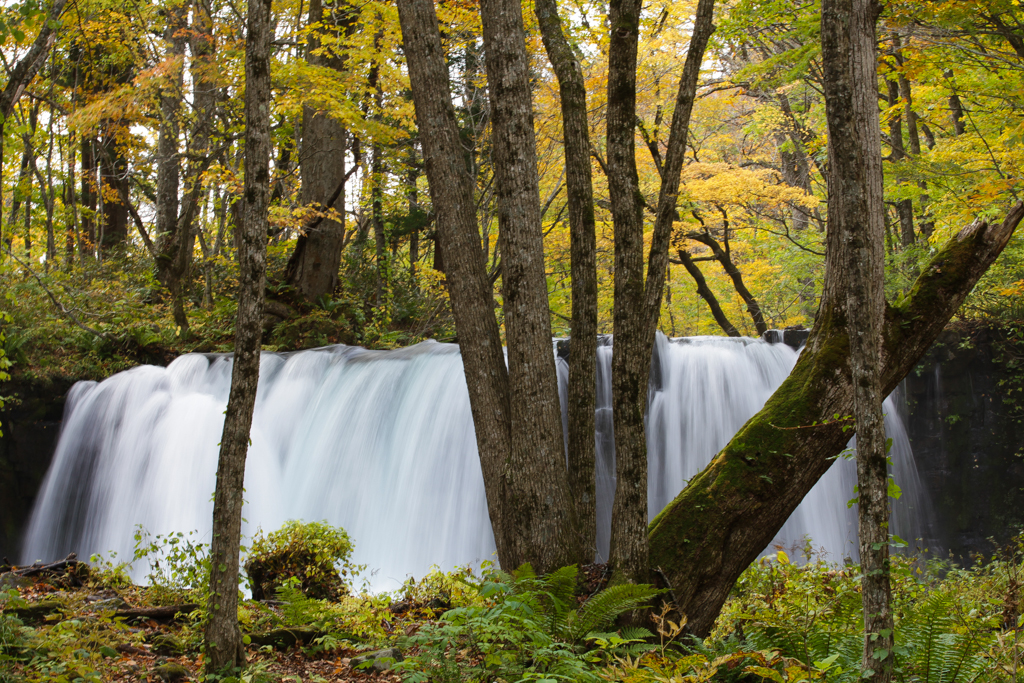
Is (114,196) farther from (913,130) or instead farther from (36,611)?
(913,130)

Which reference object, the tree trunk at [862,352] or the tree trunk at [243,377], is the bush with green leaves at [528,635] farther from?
the tree trunk at [243,377]

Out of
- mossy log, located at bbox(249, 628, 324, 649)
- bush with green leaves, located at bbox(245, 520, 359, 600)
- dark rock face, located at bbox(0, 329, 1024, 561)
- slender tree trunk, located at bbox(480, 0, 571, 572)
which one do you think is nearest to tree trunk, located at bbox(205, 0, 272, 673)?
mossy log, located at bbox(249, 628, 324, 649)

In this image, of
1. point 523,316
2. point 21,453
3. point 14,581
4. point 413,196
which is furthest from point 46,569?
point 413,196

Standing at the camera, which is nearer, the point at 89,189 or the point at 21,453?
the point at 21,453

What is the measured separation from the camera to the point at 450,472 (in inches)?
355

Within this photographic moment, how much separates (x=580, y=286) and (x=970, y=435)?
31.7ft

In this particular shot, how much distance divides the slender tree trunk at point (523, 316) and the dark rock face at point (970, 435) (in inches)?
372

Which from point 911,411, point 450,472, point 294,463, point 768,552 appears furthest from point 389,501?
point 911,411

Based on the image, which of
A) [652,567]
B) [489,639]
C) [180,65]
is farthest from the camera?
[180,65]

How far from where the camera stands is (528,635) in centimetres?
315

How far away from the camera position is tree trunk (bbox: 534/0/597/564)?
447cm

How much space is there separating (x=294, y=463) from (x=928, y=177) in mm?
10164

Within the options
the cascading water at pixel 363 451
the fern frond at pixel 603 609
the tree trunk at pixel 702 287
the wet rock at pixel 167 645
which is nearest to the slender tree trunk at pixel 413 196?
the cascading water at pixel 363 451

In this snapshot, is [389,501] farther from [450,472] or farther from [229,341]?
[229,341]
